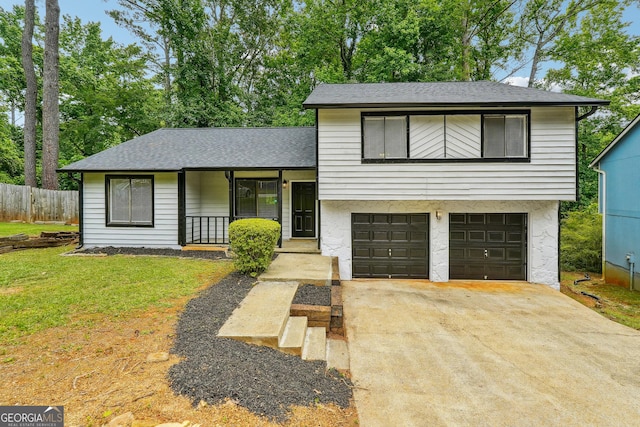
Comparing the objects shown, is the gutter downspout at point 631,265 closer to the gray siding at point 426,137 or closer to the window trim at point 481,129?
the window trim at point 481,129

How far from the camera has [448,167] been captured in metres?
7.17

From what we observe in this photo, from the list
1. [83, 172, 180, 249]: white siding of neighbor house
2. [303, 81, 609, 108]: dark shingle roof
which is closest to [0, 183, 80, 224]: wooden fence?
[83, 172, 180, 249]: white siding of neighbor house

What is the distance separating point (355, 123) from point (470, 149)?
2.93m

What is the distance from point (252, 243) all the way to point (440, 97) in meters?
5.87

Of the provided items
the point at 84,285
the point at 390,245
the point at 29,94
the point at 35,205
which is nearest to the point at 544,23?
the point at 390,245

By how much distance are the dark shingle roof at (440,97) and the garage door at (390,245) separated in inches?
113

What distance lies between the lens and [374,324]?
4.76m

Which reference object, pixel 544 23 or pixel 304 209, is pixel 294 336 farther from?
pixel 544 23

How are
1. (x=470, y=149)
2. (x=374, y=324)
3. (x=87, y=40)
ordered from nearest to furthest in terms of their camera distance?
1. (x=374, y=324)
2. (x=470, y=149)
3. (x=87, y=40)

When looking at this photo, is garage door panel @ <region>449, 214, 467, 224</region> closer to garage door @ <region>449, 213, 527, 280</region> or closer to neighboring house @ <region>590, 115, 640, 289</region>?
garage door @ <region>449, 213, 527, 280</region>

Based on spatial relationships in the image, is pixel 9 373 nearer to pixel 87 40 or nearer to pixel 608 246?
pixel 608 246

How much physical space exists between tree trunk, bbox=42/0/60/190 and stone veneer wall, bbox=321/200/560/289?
44.9ft

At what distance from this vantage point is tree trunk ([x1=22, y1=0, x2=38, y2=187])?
1426 cm

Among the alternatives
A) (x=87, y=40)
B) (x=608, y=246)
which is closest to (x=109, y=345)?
(x=608, y=246)
